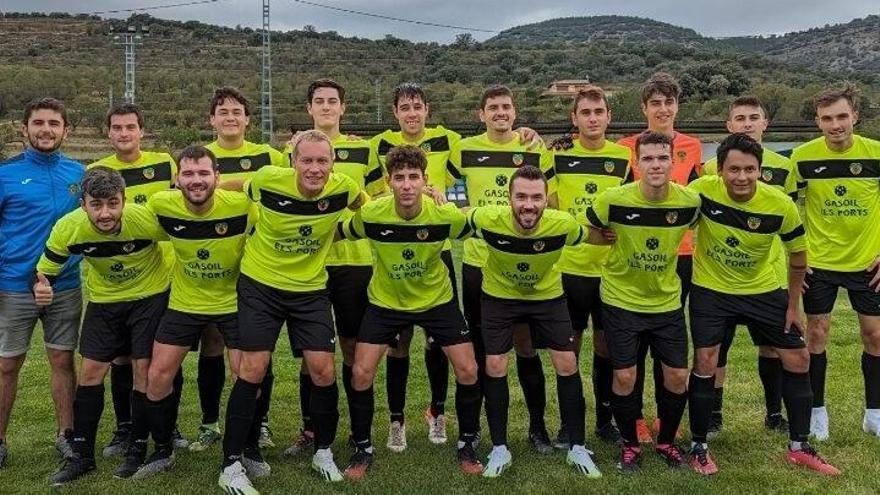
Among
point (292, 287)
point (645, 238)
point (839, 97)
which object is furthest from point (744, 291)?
point (292, 287)

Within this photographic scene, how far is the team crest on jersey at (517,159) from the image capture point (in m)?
5.28

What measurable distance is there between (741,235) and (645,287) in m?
0.68

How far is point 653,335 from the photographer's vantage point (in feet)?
15.5

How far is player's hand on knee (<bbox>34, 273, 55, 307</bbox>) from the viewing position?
4598 millimetres

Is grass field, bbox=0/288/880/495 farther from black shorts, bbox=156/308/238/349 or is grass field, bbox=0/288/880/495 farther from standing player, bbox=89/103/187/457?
black shorts, bbox=156/308/238/349

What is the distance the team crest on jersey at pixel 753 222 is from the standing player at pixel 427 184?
6.54 feet

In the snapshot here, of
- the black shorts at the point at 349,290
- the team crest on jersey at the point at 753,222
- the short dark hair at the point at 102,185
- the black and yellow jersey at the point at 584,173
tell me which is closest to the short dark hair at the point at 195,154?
the short dark hair at the point at 102,185

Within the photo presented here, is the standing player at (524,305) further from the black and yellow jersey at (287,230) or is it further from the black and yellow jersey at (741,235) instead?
the black and yellow jersey at (287,230)

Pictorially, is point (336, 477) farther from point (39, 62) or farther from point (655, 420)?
point (39, 62)

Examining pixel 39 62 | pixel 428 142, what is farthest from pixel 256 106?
pixel 428 142

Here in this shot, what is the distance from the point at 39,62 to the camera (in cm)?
5406

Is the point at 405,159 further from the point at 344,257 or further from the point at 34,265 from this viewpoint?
the point at 34,265

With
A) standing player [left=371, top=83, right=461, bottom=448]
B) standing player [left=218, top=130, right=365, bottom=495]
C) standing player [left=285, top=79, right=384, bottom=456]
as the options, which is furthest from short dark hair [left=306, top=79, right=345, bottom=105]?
standing player [left=218, top=130, right=365, bottom=495]

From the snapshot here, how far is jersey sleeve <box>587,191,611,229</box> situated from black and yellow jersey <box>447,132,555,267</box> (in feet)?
1.89
